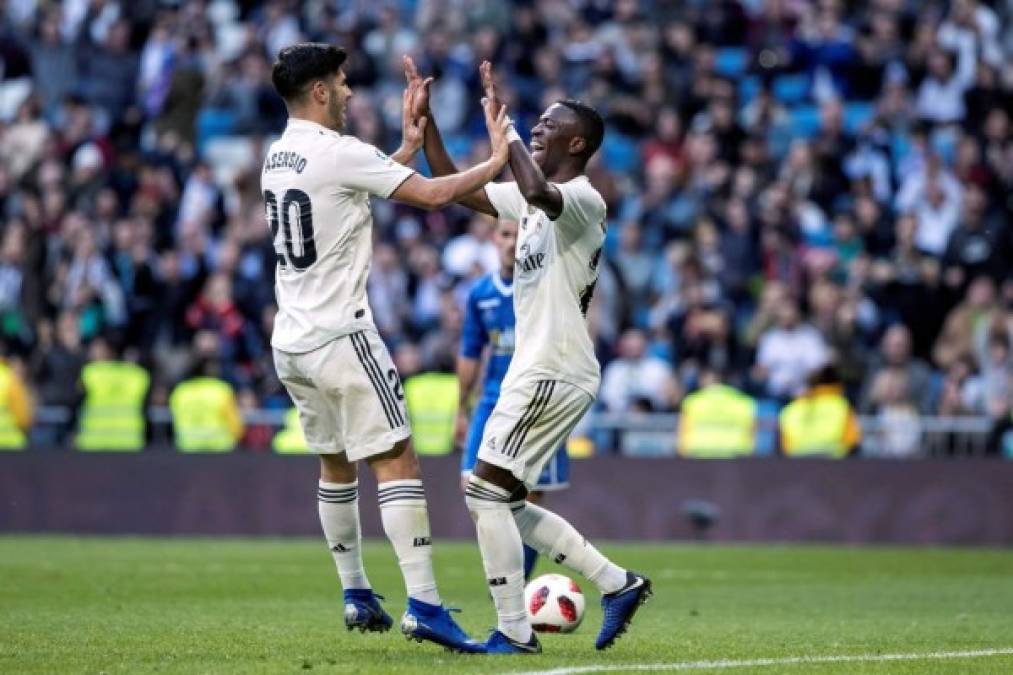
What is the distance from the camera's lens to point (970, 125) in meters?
23.8

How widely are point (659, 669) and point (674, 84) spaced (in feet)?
55.6

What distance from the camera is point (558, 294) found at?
31.7 ft

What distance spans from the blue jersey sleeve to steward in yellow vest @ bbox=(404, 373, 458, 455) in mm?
6975

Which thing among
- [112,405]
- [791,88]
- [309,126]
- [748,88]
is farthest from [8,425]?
[309,126]

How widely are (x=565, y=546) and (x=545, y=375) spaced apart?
0.91 meters

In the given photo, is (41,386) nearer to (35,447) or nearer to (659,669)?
(35,447)

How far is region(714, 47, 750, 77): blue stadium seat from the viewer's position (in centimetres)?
2559

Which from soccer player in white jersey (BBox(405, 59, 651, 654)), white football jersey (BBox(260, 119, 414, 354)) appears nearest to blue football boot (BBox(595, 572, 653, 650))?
soccer player in white jersey (BBox(405, 59, 651, 654))

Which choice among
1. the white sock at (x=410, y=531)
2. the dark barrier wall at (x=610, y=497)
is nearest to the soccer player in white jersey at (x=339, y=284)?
the white sock at (x=410, y=531)

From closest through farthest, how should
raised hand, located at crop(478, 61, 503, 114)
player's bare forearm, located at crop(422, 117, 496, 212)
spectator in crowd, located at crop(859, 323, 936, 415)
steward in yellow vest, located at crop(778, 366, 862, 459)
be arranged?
1. raised hand, located at crop(478, 61, 503, 114)
2. player's bare forearm, located at crop(422, 117, 496, 212)
3. steward in yellow vest, located at crop(778, 366, 862, 459)
4. spectator in crowd, located at crop(859, 323, 936, 415)

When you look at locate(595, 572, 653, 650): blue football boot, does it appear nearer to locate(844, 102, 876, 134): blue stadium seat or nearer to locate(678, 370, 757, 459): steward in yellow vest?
locate(678, 370, 757, 459): steward in yellow vest

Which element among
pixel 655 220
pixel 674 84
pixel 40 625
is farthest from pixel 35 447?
pixel 40 625

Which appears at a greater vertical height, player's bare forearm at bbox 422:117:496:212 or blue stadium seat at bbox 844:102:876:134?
blue stadium seat at bbox 844:102:876:134

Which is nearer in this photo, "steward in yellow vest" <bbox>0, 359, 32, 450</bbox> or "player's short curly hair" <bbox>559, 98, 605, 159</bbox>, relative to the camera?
"player's short curly hair" <bbox>559, 98, 605, 159</bbox>
